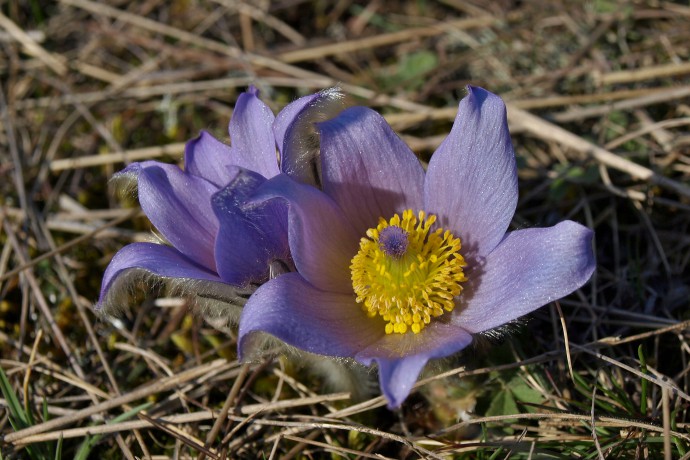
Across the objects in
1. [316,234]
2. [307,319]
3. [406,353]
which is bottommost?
[406,353]

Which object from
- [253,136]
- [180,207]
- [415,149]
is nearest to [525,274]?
[253,136]

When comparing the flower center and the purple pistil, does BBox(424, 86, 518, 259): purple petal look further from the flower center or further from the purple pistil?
→ the purple pistil

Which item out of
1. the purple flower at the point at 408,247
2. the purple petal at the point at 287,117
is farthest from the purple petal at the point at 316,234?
the purple petal at the point at 287,117

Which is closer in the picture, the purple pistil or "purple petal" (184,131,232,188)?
the purple pistil

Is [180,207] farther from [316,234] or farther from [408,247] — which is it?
[408,247]

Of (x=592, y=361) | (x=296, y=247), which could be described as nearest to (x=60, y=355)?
(x=296, y=247)

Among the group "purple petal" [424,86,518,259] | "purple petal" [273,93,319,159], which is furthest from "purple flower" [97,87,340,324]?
"purple petal" [424,86,518,259]

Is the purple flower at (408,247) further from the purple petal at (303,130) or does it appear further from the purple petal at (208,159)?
the purple petal at (208,159)
